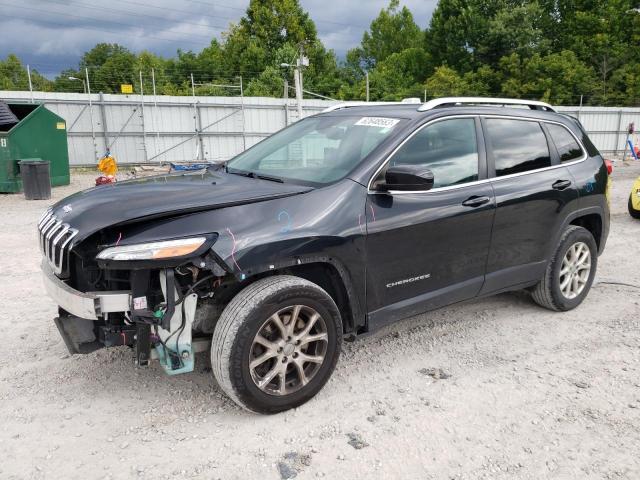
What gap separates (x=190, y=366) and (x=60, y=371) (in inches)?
49.0

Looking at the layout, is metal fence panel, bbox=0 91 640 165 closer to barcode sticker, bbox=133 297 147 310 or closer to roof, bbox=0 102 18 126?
roof, bbox=0 102 18 126

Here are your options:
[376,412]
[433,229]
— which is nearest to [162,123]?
[433,229]

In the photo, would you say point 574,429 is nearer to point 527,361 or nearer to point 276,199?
point 527,361

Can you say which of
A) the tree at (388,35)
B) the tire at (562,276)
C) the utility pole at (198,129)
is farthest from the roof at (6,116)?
the tree at (388,35)

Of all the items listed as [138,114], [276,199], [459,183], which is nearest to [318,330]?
[276,199]

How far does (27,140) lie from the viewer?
13.0 meters

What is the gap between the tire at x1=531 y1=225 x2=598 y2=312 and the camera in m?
4.43

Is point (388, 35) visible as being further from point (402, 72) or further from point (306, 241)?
point (306, 241)

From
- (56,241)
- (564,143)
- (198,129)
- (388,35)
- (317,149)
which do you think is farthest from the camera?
(388,35)

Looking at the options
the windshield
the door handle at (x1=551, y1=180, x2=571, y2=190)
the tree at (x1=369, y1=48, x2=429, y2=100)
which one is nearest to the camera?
the windshield

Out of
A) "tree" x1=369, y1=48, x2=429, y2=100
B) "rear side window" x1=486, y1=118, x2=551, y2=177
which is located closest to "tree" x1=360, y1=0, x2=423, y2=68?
"tree" x1=369, y1=48, x2=429, y2=100

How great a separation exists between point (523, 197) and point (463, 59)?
42245 millimetres

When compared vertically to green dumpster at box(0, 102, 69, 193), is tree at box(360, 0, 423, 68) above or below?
above

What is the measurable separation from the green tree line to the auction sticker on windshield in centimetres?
2971
